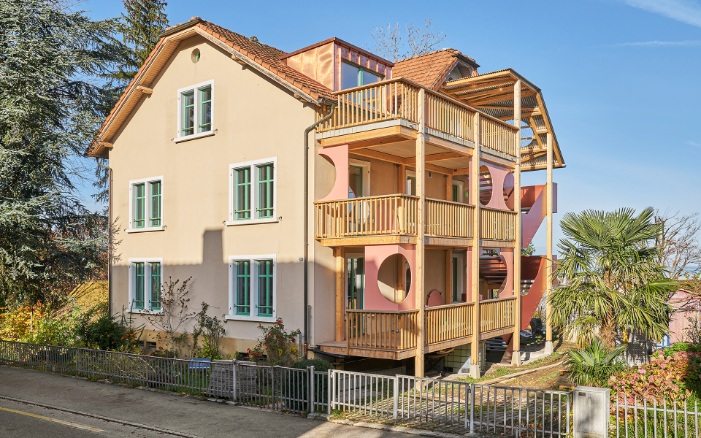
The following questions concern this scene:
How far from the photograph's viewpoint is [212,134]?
2005cm

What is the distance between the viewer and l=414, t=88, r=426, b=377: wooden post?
15.6 meters

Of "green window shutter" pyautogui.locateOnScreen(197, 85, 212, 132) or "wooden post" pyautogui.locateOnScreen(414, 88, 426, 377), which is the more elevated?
"green window shutter" pyautogui.locateOnScreen(197, 85, 212, 132)

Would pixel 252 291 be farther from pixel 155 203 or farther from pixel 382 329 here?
pixel 155 203

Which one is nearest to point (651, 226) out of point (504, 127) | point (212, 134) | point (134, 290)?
point (504, 127)

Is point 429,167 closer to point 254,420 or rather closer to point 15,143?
point 254,420

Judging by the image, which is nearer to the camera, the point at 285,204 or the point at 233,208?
the point at 285,204

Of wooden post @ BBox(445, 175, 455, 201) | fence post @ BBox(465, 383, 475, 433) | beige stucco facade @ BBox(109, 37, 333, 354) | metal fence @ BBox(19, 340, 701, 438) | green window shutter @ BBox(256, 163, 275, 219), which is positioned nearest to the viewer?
metal fence @ BBox(19, 340, 701, 438)

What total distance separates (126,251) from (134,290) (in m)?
1.50

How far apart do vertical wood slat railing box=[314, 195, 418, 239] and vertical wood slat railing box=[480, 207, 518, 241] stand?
4.01 m

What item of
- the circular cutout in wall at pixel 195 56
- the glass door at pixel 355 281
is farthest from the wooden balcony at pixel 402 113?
the circular cutout in wall at pixel 195 56

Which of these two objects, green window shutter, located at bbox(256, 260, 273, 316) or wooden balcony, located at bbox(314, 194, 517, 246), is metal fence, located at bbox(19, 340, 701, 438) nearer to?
green window shutter, located at bbox(256, 260, 273, 316)

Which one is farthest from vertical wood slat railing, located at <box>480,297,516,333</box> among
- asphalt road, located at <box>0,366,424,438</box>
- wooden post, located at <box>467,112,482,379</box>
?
asphalt road, located at <box>0,366,424,438</box>

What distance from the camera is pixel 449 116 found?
17.6 meters

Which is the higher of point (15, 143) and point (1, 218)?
point (15, 143)
